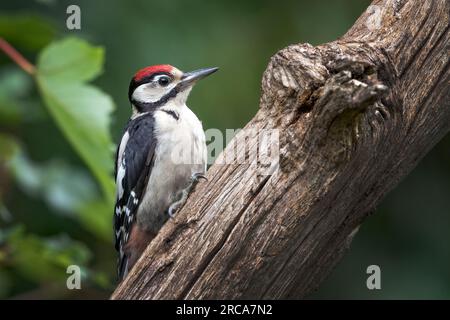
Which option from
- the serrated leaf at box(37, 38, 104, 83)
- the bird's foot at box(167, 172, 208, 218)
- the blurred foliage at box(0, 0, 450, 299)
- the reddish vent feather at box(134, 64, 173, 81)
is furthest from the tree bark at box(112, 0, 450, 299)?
the blurred foliage at box(0, 0, 450, 299)

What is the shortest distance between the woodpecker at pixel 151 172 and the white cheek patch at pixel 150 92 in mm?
186

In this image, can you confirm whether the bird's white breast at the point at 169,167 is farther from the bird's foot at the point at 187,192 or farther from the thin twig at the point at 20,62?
the thin twig at the point at 20,62

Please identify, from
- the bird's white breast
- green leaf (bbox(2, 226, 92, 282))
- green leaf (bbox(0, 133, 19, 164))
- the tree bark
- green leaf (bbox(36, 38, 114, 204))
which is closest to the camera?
the tree bark

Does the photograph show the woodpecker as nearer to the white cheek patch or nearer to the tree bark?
the white cheek patch

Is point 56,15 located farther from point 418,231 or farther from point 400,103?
point 400,103

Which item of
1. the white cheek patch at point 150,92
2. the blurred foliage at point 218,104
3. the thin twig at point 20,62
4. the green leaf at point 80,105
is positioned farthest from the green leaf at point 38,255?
the white cheek patch at point 150,92

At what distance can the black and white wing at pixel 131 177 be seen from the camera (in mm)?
4168

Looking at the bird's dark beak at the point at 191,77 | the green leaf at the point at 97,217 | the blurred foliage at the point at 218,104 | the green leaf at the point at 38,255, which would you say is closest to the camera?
the green leaf at the point at 38,255

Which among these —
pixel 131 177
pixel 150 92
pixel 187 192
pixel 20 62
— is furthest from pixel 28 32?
pixel 187 192

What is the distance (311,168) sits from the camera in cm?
298

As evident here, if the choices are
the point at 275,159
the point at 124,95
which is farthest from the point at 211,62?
the point at 275,159

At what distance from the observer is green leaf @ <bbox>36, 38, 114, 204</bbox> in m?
3.44

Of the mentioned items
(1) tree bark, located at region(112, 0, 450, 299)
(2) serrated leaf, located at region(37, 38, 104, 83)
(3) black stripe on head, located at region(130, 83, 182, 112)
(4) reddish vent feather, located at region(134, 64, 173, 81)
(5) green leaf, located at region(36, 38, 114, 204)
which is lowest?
(1) tree bark, located at region(112, 0, 450, 299)

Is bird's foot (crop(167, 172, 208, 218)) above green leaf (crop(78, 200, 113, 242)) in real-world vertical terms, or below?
below
